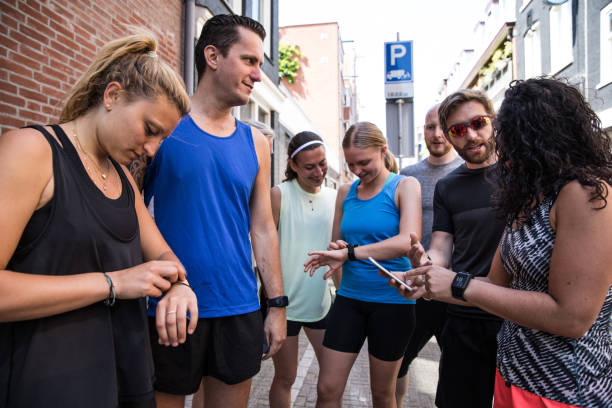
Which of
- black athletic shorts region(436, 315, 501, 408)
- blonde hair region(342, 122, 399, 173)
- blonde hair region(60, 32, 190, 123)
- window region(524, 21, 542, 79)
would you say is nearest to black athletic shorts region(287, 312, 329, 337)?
black athletic shorts region(436, 315, 501, 408)

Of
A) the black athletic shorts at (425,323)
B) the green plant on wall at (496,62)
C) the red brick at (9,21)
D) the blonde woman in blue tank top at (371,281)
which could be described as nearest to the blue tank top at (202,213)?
the blonde woman in blue tank top at (371,281)

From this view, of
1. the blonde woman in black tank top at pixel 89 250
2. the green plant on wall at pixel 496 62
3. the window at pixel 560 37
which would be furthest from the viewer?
the green plant on wall at pixel 496 62

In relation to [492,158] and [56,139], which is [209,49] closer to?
[56,139]

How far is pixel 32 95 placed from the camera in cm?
329

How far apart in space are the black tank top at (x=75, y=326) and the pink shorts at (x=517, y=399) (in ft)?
4.12

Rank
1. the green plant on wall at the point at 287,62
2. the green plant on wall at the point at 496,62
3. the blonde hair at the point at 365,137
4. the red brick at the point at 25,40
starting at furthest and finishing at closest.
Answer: the green plant on wall at the point at 287,62, the green plant on wall at the point at 496,62, the red brick at the point at 25,40, the blonde hair at the point at 365,137

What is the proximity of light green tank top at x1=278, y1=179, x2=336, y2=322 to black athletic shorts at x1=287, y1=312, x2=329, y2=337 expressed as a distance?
32 millimetres

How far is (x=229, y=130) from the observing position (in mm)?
1955

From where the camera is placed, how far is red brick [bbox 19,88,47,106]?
10.5ft

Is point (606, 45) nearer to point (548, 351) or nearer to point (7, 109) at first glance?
point (548, 351)

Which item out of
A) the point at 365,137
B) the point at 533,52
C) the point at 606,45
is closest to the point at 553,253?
the point at 365,137

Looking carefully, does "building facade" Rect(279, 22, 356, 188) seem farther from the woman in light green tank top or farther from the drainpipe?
the woman in light green tank top

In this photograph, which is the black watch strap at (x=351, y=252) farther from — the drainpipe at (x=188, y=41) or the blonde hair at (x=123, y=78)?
the drainpipe at (x=188, y=41)

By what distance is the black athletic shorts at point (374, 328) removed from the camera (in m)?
2.47
